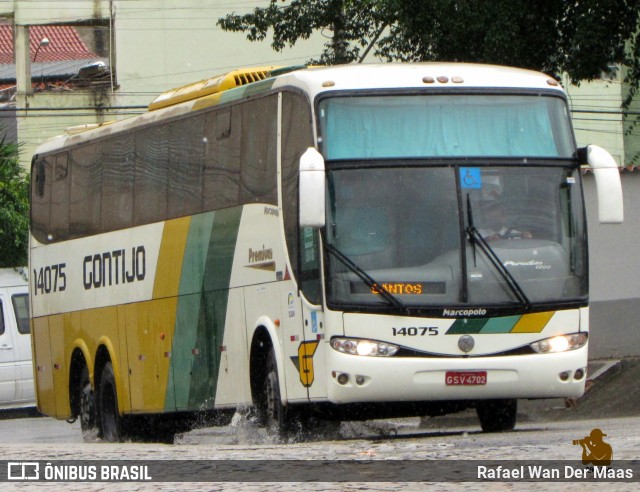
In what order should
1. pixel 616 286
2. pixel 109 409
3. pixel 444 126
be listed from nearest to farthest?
pixel 444 126 → pixel 109 409 → pixel 616 286

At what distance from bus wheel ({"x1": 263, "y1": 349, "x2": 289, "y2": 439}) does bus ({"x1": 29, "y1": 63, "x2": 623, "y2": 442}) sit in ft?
0.08

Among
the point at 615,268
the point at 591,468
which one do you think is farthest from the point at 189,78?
the point at 591,468

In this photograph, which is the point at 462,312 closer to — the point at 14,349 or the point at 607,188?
the point at 607,188

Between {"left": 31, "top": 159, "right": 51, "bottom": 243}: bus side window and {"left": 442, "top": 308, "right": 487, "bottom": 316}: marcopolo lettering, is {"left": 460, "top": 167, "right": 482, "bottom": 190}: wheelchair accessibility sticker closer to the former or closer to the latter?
{"left": 442, "top": 308, "right": 487, "bottom": 316}: marcopolo lettering

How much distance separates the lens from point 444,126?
12.1 metres

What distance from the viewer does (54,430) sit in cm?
2230

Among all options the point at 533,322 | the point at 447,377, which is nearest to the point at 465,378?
the point at 447,377

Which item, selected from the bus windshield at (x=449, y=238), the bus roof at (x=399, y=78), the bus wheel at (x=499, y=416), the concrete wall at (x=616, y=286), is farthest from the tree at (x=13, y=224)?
the bus windshield at (x=449, y=238)

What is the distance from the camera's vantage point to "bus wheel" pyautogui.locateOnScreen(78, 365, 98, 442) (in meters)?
17.1

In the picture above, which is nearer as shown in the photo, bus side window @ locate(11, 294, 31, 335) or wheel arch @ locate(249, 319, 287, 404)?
wheel arch @ locate(249, 319, 287, 404)

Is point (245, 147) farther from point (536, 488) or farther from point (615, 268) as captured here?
point (615, 268)

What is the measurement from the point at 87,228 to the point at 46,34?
4038cm

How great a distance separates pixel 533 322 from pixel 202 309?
3.79 meters

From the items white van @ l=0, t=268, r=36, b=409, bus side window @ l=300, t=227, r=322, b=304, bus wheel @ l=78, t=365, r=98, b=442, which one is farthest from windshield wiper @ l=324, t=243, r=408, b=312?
white van @ l=0, t=268, r=36, b=409
